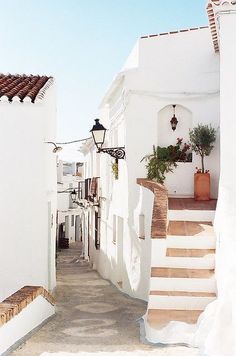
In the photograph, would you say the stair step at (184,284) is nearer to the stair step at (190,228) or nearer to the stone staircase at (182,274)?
Answer: the stone staircase at (182,274)

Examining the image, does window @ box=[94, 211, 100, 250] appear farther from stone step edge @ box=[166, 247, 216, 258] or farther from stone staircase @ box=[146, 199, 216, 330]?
stone step edge @ box=[166, 247, 216, 258]

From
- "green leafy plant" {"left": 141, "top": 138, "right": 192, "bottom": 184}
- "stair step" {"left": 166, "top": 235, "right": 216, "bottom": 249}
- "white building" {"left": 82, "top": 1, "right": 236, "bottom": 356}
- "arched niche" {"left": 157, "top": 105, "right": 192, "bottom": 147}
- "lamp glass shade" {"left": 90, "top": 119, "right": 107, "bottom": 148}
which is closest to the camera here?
"white building" {"left": 82, "top": 1, "right": 236, "bottom": 356}

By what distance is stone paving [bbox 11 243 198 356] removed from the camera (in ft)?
26.2

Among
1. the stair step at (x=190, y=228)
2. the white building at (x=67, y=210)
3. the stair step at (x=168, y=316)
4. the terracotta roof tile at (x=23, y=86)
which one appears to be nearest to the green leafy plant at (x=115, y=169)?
the terracotta roof tile at (x=23, y=86)

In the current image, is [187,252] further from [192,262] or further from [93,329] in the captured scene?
[93,329]

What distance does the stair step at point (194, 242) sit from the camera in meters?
10.5

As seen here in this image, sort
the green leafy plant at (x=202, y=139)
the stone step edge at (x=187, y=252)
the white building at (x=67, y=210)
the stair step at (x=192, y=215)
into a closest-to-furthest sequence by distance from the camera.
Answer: the stone step edge at (x=187, y=252), the stair step at (x=192, y=215), the green leafy plant at (x=202, y=139), the white building at (x=67, y=210)

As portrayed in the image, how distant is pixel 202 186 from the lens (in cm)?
1484

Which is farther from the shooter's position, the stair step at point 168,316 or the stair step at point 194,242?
the stair step at point 194,242

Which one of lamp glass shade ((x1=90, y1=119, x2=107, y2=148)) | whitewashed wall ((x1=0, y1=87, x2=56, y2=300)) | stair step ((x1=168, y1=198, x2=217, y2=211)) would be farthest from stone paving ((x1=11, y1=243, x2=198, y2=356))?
lamp glass shade ((x1=90, y1=119, x2=107, y2=148))

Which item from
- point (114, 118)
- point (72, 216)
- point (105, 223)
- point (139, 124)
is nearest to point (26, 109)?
point (139, 124)

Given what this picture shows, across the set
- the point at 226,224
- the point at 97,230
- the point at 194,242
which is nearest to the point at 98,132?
the point at 194,242

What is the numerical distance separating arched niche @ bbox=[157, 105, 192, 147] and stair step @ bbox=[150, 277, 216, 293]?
271 inches

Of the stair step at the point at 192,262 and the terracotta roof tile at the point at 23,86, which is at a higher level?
the terracotta roof tile at the point at 23,86
